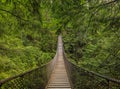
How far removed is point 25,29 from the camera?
13.6ft

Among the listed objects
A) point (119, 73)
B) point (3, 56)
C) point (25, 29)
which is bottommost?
point (119, 73)

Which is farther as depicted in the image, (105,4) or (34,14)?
(34,14)

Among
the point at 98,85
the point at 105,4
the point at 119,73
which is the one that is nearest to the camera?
the point at 98,85

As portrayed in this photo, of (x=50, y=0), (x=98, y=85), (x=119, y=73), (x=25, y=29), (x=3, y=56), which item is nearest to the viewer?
(x=98, y=85)

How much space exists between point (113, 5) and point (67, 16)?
80 cm

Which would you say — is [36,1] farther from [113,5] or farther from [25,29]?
[113,5]

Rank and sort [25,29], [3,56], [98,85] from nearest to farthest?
[98,85], [25,29], [3,56]

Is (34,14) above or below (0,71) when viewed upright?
above

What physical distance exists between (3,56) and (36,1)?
1.74 metres

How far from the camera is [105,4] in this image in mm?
3609

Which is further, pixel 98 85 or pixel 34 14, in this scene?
pixel 34 14

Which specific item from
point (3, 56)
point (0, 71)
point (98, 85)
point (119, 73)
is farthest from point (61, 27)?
point (119, 73)

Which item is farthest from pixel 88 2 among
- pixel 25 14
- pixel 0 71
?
pixel 0 71

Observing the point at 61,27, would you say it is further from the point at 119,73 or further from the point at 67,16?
the point at 119,73
